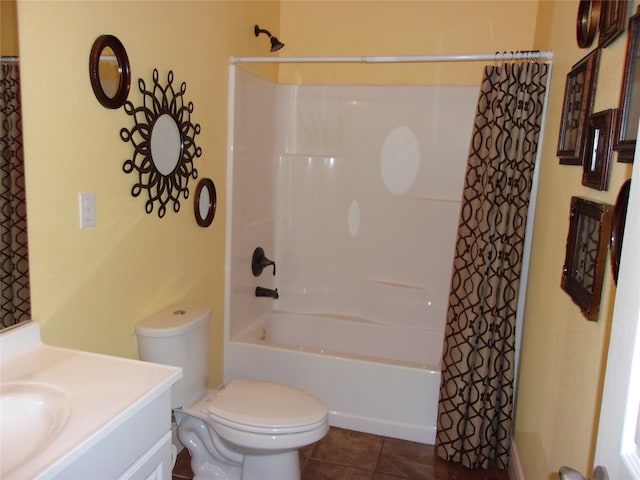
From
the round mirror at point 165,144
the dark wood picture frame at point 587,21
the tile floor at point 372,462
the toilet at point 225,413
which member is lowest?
the tile floor at point 372,462

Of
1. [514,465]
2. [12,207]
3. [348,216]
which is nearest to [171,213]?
[12,207]

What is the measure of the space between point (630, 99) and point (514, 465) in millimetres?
1754

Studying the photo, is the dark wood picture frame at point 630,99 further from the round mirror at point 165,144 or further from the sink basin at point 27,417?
the round mirror at point 165,144

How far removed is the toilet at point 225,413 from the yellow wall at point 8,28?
1048mm

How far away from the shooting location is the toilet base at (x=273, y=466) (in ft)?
6.52

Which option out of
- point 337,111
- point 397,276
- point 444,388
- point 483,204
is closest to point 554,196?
point 483,204

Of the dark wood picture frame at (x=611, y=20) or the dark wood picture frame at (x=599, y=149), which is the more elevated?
the dark wood picture frame at (x=611, y=20)

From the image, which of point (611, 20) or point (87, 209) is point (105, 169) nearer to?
point (87, 209)

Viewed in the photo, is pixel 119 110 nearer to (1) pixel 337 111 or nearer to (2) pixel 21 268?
(2) pixel 21 268

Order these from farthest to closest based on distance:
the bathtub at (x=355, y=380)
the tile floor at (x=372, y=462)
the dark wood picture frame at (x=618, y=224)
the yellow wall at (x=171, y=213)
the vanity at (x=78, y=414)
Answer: the bathtub at (x=355, y=380) → the tile floor at (x=372, y=462) → the yellow wall at (x=171, y=213) → the dark wood picture frame at (x=618, y=224) → the vanity at (x=78, y=414)

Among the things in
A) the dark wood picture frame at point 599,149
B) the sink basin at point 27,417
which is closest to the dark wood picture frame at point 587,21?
the dark wood picture frame at point 599,149

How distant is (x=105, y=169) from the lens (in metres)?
1.74

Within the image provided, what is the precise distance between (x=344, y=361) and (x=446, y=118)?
159cm

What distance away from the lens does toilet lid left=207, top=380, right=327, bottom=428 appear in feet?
6.14
